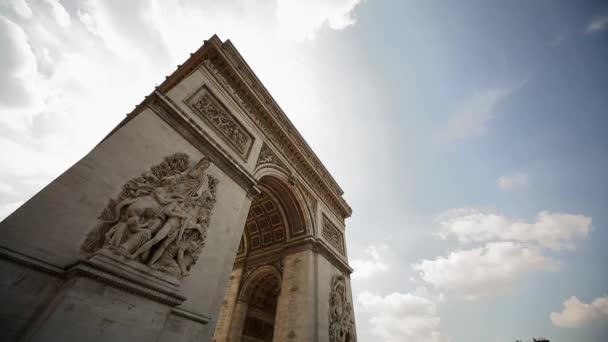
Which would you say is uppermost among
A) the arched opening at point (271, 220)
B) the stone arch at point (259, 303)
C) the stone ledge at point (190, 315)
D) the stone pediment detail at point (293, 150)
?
the stone pediment detail at point (293, 150)

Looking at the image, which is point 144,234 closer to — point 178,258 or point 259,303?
point 178,258

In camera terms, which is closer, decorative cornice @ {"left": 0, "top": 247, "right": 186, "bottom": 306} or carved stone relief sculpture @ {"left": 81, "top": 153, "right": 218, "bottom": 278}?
decorative cornice @ {"left": 0, "top": 247, "right": 186, "bottom": 306}

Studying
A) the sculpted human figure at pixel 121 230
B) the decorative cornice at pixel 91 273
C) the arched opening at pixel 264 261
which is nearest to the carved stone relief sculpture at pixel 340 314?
the arched opening at pixel 264 261

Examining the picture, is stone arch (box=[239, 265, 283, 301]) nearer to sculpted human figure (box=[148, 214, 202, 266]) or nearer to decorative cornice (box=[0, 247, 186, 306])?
sculpted human figure (box=[148, 214, 202, 266])

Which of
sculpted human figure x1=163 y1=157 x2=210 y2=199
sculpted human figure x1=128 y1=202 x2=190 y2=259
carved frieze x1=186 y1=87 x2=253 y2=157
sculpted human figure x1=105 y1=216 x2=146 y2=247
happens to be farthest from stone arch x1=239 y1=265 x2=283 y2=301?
sculpted human figure x1=105 y1=216 x2=146 y2=247

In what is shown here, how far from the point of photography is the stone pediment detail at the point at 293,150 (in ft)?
31.5

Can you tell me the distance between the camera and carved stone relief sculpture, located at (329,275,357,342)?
31.4ft

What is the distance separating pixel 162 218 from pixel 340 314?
843cm

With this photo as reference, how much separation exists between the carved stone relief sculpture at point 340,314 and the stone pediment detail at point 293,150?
4782 mm

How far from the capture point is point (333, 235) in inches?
539

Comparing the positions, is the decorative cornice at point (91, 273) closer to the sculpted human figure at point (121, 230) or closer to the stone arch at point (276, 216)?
the sculpted human figure at point (121, 230)

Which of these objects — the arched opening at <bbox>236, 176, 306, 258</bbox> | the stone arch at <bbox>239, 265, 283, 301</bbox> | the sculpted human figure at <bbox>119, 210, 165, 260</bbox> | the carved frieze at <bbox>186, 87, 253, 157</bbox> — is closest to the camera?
the sculpted human figure at <bbox>119, 210, 165, 260</bbox>

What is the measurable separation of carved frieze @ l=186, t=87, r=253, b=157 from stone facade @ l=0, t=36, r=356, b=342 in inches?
1.9

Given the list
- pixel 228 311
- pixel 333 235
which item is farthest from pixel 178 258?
pixel 333 235
